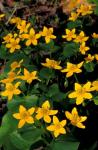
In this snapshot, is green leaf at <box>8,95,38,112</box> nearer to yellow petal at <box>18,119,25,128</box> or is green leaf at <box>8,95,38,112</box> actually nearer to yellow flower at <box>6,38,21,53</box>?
yellow petal at <box>18,119,25,128</box>

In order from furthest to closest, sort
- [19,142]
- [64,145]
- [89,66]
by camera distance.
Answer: [89,66]
[19,142]
[64,145]

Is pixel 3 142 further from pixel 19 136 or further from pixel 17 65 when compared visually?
pixel 17 65

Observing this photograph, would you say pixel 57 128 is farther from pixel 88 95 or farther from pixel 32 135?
pixel 88 95

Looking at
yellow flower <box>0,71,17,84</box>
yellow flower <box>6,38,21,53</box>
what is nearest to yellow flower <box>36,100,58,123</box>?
yellow flower <box>0,71,17,84</box>

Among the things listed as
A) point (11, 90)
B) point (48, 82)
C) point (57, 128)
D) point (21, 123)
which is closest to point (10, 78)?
point (11, 90)

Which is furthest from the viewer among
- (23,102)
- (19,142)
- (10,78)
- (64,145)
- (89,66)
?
(89,66)

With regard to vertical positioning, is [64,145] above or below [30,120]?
below
